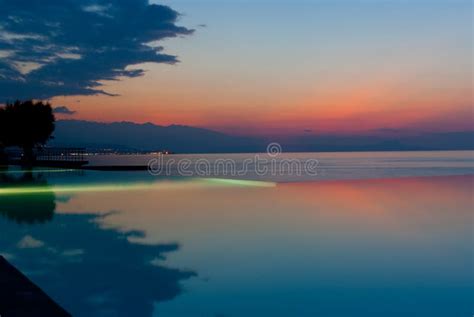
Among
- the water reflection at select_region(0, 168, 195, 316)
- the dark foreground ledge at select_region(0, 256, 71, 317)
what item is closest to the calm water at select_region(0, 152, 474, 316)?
the water reflection at select_region(0, 168, 195, 316)

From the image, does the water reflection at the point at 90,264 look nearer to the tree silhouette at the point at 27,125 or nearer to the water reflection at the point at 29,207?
the water reflection at the point at 29,207

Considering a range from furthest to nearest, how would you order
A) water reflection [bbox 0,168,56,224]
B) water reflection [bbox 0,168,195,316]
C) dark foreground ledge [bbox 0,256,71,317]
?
water reflection [bbox 0,168,56,224]
water reflection [bbox 0,168,195,316]
dark foreground ledge [bbox 0,256,71,317]

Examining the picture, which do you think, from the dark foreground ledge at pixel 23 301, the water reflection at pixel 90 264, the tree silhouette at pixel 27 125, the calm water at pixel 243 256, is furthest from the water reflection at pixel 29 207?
the tree silhouette at pixel 27 125

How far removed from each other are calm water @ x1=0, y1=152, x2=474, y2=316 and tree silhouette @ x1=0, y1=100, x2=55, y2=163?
98.4 ft

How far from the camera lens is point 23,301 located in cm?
442

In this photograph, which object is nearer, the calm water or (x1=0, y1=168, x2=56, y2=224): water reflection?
the calm water

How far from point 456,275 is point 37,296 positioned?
5.98 m

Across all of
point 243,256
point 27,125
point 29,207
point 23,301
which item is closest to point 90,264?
point 243,256

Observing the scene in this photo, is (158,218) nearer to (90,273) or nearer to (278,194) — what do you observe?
(90,273)

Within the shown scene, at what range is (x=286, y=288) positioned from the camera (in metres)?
6.69

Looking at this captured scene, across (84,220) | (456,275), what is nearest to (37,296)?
(456,275)

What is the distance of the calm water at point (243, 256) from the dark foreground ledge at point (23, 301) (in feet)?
2.75

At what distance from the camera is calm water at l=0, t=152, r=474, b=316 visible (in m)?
6.10

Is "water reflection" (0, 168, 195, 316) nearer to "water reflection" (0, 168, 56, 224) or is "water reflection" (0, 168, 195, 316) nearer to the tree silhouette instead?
"water reflection" (0, 168, 56, 224)
